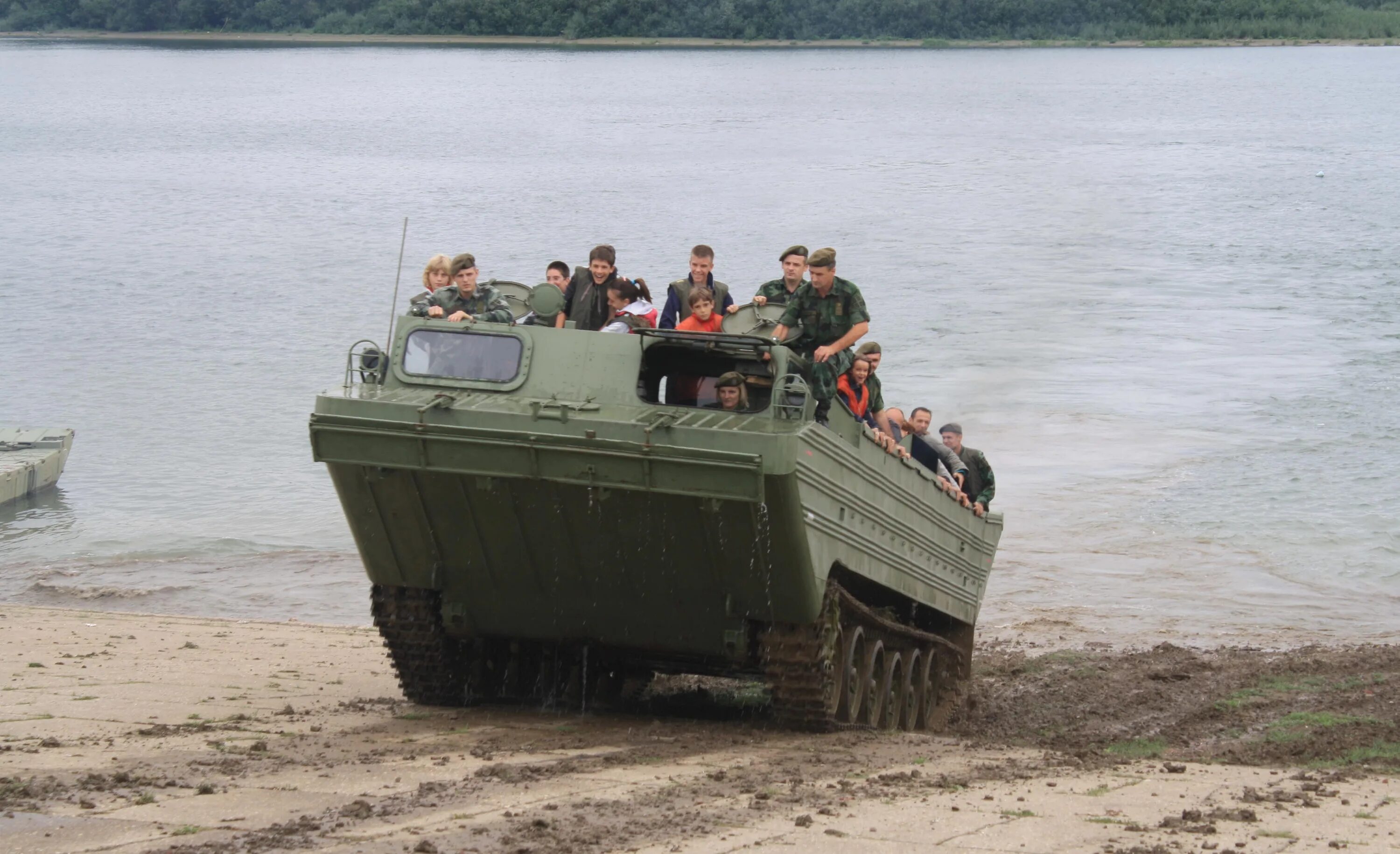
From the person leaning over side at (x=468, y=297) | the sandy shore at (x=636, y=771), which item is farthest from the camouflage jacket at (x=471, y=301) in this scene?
the sandy shore at (x=636, y=771)

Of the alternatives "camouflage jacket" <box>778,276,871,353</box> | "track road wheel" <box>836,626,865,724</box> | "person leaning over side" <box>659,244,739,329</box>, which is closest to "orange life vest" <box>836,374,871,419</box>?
"camouflage jacket" <box>778,276,871,353</box>

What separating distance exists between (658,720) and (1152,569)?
8662mm

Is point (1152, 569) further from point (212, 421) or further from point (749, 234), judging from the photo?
point (749, 234)

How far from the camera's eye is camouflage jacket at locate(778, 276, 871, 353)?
356 inches

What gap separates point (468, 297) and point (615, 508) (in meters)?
1.81

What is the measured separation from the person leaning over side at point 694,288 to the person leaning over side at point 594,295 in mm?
309

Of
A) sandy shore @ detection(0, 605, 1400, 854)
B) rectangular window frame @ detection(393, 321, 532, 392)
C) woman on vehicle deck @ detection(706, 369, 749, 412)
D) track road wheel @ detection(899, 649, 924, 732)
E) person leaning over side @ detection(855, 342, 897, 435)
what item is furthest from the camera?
track road wheel @ detection(899, 649, 924, 732)

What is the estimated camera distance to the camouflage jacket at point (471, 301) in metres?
9.28

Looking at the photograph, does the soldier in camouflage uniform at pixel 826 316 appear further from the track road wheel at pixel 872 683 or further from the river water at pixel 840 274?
the river water at pixel 840 274

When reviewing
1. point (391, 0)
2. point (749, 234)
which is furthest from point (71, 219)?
point (391, 0)

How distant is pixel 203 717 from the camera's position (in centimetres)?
905

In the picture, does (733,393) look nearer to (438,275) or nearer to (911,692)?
(438,275)

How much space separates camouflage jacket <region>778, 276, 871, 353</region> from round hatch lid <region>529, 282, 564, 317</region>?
1.17 meters

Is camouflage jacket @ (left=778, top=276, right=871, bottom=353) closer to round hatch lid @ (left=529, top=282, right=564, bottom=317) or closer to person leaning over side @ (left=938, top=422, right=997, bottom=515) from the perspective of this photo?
round hatch lid @ (left=529, top=282, right=564, bottom=317)
